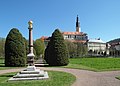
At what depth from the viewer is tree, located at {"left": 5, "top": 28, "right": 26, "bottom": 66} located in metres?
31.2

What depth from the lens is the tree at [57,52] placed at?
30938 millimetres

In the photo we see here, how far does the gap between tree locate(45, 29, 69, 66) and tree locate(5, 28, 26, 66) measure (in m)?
3.93

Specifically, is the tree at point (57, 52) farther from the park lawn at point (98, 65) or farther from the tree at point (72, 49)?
the tree at point (72, 49)

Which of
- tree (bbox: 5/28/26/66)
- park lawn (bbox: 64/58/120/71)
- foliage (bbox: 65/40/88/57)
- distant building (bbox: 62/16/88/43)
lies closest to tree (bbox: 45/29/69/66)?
park lawn (bbox: 64/58/120/71)

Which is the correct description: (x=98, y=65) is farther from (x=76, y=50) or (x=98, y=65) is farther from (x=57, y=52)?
(x=76, y=50)

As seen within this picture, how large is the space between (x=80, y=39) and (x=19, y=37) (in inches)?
3983

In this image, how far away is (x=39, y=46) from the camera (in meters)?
65.2

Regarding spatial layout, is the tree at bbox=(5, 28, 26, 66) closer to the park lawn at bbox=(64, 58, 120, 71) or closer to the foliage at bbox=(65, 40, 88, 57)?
the park lawn at bbox=(64, 58, 120, 71)

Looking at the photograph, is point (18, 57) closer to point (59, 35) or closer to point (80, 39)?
point (59, 35)

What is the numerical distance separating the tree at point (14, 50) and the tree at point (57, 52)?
12.9 feet

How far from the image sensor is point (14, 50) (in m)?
31.4

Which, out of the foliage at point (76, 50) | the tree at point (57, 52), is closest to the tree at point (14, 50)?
the tree at point (57, 52)

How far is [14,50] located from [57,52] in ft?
20.1

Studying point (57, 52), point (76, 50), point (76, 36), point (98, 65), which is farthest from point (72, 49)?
point (98, 65)
